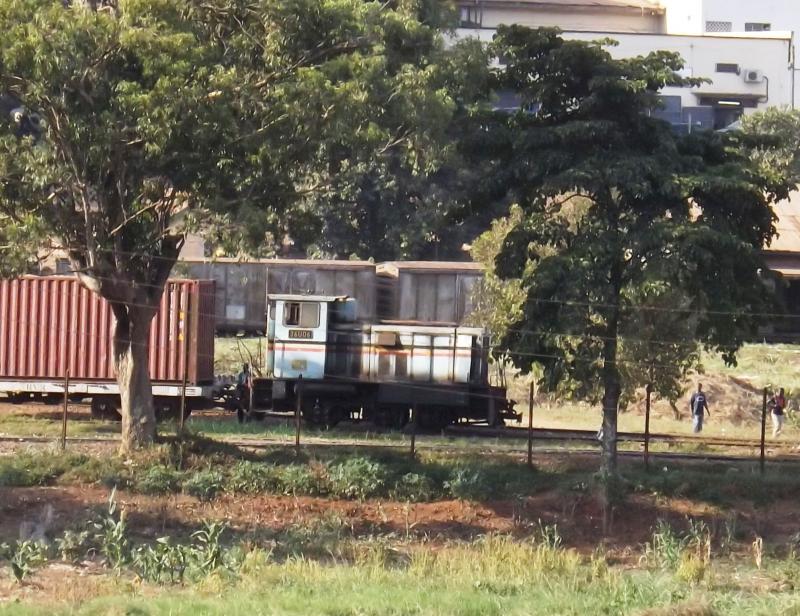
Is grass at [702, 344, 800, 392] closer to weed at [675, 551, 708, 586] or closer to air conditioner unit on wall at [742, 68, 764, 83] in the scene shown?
weed at [675, 551, 708, 586]

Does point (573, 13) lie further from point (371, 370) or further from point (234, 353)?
point (371, 370)

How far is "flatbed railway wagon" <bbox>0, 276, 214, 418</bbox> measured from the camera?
28.6 meters

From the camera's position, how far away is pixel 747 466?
24281 millimetres

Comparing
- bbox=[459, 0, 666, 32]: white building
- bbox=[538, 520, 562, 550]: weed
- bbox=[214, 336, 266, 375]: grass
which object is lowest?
bbox=[538, 520, 562, 550]: weed

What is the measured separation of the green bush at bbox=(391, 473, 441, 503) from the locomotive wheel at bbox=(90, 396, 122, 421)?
32.4ft

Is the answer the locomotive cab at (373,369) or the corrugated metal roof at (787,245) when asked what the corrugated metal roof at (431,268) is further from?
the locomotive cab at (373,369)

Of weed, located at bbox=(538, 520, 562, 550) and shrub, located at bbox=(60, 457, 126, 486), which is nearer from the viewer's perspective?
weed, located at bbox=(538, 520, 562, 550)

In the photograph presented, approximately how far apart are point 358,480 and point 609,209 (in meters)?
6.45

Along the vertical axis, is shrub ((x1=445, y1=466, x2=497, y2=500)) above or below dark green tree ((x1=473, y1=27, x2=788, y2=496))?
below

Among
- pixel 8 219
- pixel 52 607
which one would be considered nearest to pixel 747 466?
pixel 8 219

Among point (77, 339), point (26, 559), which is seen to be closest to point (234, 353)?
point (77, 339)

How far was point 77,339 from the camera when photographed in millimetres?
28719

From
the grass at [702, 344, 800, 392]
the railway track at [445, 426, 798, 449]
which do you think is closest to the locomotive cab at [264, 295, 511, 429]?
the railway track at [445, 426, 798, 449]

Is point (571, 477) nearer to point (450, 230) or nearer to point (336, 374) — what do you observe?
point (336, 374)
